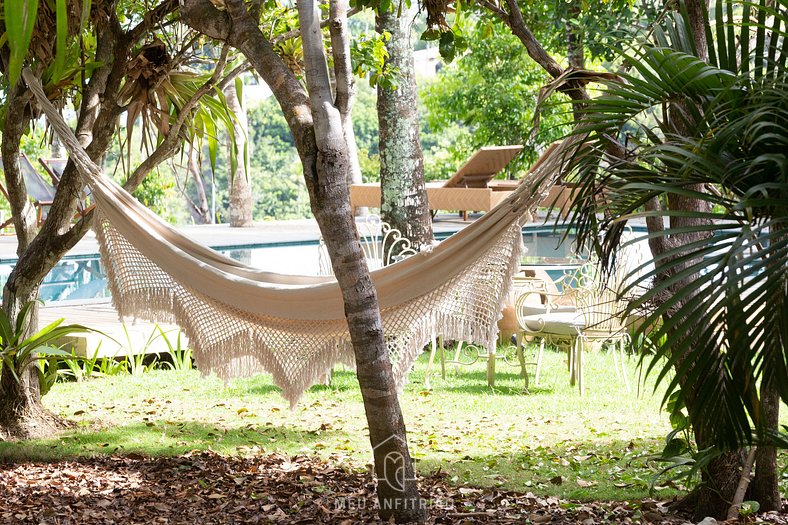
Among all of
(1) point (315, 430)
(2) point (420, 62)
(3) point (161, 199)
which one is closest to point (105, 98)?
(1) point (315, 430)

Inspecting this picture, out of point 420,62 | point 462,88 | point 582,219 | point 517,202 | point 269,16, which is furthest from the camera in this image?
point 420,62

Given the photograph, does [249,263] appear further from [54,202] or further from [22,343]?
[22,343]

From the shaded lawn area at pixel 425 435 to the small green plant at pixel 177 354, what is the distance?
0.31 ft

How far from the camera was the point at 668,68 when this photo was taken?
1.74m

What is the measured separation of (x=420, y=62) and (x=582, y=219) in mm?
23110

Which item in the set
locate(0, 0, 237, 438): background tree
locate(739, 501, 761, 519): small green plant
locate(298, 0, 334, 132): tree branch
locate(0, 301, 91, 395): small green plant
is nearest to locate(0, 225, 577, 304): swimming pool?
locate(0, 0, 237, 438): background tree

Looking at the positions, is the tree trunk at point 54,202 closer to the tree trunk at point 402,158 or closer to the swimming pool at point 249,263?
the tree trunk at point 402,158

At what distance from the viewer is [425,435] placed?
3275 mm

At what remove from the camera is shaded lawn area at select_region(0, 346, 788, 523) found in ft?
8.25

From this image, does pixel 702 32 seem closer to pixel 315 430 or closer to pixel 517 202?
pixel 517 202

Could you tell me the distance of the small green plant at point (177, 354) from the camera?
14.8 ft

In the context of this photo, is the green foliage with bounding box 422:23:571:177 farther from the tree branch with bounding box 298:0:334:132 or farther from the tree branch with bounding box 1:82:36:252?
the tree branch with bounding box 298:0:334:132

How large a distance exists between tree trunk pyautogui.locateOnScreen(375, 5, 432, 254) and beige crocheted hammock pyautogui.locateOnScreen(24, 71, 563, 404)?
226cm

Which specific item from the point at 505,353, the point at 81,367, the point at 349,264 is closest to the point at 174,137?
the point at 349,264
